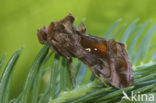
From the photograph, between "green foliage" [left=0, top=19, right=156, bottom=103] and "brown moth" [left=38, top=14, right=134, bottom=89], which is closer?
"green foliage" [left=0, top=19, right=156, bottom=103]

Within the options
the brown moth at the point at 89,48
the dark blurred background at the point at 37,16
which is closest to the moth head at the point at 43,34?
the brown moth at the point at 89,48

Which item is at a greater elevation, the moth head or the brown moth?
the moth head

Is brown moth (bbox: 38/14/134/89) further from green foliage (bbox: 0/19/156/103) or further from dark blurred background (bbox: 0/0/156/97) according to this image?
dark blurred background (bbox: 0/0/156/97)

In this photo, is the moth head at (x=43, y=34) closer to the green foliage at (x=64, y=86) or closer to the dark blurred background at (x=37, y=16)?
the green foliage at (x=64, y=86)

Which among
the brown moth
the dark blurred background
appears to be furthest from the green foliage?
Answer: the dark blurred background

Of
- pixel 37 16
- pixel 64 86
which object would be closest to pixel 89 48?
pixel 64 86

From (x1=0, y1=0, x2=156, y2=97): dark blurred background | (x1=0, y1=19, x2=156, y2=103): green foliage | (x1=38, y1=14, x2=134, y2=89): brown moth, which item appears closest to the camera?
(x1=0, y1=19, x2=156, y2=103): green foliage

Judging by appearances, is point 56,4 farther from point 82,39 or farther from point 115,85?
point 115,85
